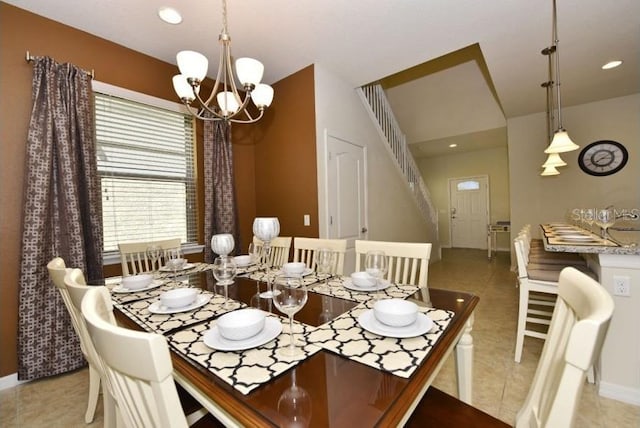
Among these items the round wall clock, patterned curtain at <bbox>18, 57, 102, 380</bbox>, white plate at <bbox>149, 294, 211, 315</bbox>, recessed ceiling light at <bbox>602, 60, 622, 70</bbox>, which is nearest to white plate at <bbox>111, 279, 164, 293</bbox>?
white plate at <bbox>149, 294, 211, 315</bbox>

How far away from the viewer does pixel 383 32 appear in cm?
233

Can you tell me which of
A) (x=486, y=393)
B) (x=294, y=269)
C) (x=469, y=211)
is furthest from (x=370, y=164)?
(x=469, y=211)

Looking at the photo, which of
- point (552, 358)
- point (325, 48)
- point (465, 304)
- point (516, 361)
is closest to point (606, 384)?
point (516, 361)

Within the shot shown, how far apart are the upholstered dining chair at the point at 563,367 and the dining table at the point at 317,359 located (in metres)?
0.23

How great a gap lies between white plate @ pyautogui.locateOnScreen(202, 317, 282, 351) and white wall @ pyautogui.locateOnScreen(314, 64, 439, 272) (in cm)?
194

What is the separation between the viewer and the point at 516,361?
6.43 ft

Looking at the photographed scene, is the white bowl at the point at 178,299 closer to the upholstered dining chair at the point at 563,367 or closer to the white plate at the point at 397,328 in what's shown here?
the white plate at the point at 397,328

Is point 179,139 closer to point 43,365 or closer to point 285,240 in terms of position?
point 285,240

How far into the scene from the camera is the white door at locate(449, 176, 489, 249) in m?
6.93

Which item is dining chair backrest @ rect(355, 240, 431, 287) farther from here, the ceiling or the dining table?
the ceiling

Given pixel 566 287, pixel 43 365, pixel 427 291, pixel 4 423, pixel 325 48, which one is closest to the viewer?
pixel 566 287

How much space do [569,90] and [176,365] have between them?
5101mm

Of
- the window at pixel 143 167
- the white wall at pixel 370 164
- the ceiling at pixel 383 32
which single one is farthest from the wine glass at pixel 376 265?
the window at pixel 143 167

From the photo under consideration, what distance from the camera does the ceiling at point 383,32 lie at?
2008 mm
